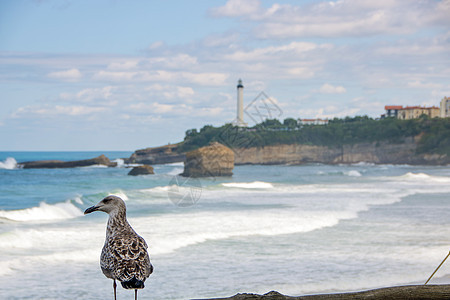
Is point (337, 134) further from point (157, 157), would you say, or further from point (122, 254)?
point (122, 254)

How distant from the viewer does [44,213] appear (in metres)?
19.2

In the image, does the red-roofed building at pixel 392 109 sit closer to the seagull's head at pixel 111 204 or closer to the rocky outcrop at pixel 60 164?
the rocky outcrop at pixel 60 164

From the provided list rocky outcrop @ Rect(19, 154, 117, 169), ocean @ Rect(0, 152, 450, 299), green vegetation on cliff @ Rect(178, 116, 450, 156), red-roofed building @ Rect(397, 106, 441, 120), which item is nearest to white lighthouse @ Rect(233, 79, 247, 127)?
green vegetation on cliff @ Rect(178, 116, 450, 156)

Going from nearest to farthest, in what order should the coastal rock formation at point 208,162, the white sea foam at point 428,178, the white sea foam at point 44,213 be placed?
the white sea foam at point 44,213, the white sea foam at point 428,178, the coastal rock formation at point 208,162

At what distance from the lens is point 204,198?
24.9m

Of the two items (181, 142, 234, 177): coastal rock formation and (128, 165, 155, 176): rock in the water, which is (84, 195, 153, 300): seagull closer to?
(181, 142, 234, 177): coastal rock formation

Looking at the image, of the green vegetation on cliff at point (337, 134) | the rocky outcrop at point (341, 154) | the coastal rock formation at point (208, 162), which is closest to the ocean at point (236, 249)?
the coastal rock formation at point (208, 162)

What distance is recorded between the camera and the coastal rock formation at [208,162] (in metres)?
45.7

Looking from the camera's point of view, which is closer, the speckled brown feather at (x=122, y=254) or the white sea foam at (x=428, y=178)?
the speckled brown feather at (x=122, y=254)

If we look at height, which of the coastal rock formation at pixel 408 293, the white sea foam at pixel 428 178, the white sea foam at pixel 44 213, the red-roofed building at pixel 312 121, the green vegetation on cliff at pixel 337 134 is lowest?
the white sea foam at pixel 428 178

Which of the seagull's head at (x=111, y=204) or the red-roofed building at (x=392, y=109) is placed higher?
the red-roofed building at (x=392, y=109)

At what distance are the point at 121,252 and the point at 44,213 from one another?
16345 mm

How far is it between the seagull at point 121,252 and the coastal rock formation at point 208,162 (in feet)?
136

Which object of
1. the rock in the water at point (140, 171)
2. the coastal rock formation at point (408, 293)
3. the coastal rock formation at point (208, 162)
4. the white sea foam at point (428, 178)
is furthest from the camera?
the rock in the water at point (140, 171)
